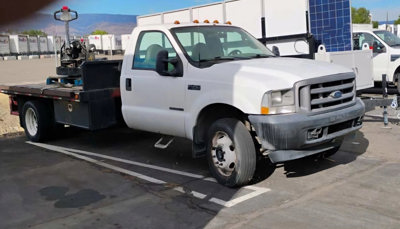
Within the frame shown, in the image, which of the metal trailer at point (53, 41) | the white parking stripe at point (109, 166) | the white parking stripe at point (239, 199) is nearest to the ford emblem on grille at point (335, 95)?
the white parking stripe at point (239, 199)

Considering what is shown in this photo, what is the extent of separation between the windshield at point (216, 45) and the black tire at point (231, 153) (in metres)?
1.01

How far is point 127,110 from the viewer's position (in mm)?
6734

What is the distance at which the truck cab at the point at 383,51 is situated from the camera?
12422mm

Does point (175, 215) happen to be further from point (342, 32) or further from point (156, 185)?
point (342, 32)

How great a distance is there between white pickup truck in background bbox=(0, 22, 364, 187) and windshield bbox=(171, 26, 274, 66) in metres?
0.02

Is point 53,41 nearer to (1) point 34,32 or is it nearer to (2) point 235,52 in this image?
(1) point 34,32

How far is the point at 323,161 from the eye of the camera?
637cm

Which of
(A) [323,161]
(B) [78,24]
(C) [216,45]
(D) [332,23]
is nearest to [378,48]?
(D) [332,23]

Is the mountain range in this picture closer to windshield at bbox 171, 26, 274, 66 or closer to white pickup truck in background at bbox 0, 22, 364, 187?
white pickup truck in background at bbox 0, 22, 364, 187

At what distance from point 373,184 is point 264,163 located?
5.40 ft

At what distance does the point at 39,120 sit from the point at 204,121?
4003 millimetres

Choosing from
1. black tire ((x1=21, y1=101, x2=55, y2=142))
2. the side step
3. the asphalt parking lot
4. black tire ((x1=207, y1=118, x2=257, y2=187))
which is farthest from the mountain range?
black tire ((x1=21, y1=101, x2=55, y2=142))

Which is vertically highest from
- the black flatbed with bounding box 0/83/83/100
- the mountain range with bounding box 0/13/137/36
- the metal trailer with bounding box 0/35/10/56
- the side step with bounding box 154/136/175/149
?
the mountain range with bounding box 0/13/137/36

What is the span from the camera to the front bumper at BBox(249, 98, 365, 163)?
484 centimetres
